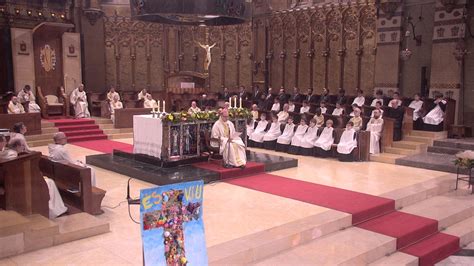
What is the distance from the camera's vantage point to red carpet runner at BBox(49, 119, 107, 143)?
15562 mm

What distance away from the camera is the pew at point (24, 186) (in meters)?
6.11

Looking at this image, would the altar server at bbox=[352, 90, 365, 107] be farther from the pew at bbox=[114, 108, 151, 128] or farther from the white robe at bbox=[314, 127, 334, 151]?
the pew at bbox=[114, 108, 151, 128]

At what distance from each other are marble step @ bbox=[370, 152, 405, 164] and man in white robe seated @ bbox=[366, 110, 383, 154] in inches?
7.0

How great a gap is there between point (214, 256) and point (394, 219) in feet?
12.3

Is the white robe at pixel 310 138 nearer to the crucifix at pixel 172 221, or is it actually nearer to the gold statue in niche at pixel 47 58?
the crucifix at pixel 172 221

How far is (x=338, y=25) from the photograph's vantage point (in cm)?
1770

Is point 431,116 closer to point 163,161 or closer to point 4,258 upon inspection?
point 163,161

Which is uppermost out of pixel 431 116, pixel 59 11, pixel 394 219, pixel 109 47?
pixel 59 11

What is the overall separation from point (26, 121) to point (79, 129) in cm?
206

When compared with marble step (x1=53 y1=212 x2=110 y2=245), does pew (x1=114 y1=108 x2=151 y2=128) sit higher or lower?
higher

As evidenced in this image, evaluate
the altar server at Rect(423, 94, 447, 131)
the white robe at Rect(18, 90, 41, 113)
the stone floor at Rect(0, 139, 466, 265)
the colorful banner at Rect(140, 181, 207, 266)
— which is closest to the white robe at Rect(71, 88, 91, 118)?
the white robe at Rect(18, 90, 41, 113)

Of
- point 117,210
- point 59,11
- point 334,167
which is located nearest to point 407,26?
point 334,167

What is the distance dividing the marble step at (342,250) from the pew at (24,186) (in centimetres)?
314

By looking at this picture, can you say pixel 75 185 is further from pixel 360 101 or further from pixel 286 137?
pixel 360 101
